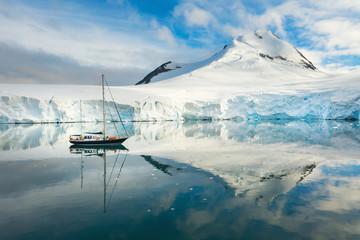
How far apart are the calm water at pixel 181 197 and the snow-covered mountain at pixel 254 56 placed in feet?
183

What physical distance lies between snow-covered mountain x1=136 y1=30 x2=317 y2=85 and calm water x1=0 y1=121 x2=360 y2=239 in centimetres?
5582

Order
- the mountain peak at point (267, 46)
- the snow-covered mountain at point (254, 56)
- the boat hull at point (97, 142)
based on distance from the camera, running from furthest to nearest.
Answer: the mountain peak at point (267, 46) < the snow-covered mountain at point (254, 56) < the boat hull at point (97, 142)

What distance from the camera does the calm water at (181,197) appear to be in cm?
457

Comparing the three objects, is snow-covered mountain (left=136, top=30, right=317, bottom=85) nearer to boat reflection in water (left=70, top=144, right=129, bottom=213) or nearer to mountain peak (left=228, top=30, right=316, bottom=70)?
mountain peak (left=228, top=30, right=316, bottom=70)

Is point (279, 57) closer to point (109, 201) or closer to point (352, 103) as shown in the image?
point (352, 103)

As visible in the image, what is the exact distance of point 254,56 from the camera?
65750 millimetres

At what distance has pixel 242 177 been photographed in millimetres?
8031

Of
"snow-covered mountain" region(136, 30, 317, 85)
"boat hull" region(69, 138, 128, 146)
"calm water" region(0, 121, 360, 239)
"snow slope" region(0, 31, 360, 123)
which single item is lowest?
"calm water" region(0, 121, 360, 239)

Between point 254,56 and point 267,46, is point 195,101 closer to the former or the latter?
point 254,56

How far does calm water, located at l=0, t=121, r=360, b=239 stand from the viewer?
457 cm

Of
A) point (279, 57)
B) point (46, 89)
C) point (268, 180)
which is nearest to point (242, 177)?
point (268, 180)

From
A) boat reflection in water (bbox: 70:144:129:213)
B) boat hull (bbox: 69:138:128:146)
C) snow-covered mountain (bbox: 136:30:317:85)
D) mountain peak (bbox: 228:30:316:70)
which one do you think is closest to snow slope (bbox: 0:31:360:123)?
snow-covered mountain (bbox: 136:30:317:85)

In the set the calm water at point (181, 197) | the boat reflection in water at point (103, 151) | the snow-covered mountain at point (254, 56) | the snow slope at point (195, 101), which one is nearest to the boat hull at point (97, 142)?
the boat reflection in water at point (103, 151)

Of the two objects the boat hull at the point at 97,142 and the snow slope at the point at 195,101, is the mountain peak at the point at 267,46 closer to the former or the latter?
the snow slope at the point at 195,101
